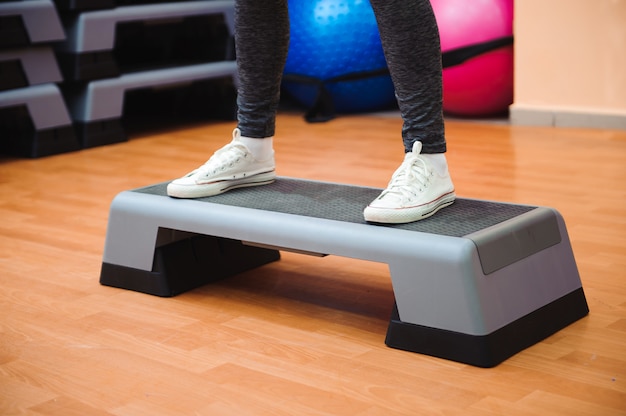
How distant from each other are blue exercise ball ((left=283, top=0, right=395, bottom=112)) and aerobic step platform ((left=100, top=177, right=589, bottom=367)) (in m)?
1.60

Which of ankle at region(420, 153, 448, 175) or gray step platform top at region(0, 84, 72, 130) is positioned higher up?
ankle at region(420, 153, 448, 175)

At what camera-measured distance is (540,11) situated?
9.10 feet

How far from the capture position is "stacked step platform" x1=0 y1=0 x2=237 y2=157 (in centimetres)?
277

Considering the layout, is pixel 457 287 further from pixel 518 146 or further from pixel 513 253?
pixel 518 146

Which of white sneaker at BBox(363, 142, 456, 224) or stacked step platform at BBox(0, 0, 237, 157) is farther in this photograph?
stacked step platform at BBox(0, 0, 237, 157)

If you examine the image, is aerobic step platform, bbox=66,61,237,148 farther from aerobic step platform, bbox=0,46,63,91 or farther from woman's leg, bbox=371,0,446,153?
woman's leg, bbox=371,0,446,153

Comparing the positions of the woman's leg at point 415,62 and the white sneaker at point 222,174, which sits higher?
the woman's leg at point 415,62

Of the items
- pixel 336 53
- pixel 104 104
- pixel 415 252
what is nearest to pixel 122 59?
pixel 104 104

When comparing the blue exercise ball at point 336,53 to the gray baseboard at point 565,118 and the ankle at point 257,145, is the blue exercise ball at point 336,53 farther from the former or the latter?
the ankle at point 257,145

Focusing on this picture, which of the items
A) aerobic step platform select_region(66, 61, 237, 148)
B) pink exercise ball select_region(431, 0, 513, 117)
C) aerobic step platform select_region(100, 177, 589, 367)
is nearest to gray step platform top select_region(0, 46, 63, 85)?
aerobic step platform select_region(66, 61, 237, 148)

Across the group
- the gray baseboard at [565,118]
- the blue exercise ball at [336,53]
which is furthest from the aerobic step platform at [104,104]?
the gray baseboard at [565,118]

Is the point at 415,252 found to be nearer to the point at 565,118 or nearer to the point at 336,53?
the point at 565,118

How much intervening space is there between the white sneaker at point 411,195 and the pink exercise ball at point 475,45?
1.64 metres

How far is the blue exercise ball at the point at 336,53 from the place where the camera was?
3.02 metres
